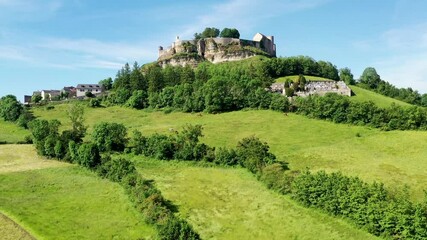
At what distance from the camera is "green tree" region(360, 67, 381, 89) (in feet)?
565

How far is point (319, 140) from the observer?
8506cm

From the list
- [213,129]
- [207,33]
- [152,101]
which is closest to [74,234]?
[213,129]

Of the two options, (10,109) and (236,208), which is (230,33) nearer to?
(10,109)

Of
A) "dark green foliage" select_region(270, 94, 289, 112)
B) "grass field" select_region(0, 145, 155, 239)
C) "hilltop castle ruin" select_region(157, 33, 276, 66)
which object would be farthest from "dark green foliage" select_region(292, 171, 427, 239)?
"hilltop castle ruin" select_region(157, 33, 276, 66)

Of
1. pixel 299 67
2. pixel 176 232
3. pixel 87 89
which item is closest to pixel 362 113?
pixel 176 232

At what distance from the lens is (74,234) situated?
49.1m

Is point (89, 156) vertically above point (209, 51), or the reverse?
point (209, 51)

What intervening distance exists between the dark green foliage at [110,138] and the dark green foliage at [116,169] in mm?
10472

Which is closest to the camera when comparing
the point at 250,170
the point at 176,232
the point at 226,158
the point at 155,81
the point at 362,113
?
the point at 176,232

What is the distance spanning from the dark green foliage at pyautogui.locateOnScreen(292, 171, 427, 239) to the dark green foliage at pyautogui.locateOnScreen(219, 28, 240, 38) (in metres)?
137

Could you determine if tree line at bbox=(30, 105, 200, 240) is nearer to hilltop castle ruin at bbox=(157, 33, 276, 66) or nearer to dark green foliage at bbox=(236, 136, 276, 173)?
dark green foliage at bbox=(236, 136, 276, 173)

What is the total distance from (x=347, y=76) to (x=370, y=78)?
39.6 feet

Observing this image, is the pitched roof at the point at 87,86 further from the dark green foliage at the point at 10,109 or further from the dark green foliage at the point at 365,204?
the dark green foliage at the point at 365,204

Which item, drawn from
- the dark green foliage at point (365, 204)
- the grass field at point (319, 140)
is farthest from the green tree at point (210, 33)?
the dark green foliage at point (365, 204)
